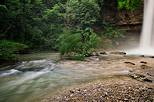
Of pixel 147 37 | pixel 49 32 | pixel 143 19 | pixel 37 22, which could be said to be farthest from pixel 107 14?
pixel 37 22

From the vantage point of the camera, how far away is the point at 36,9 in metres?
22.8

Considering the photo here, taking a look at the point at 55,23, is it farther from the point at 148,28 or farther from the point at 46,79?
the point at 46,79

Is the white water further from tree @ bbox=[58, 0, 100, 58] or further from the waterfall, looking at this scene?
tree @ bbox=[58, 0, 100, 58]

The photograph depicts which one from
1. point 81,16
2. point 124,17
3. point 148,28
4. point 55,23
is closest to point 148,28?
point 148,28

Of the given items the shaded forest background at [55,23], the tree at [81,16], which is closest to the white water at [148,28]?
the shaded forest background at [55,23]

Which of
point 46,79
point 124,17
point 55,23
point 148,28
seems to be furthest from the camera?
point 55,23

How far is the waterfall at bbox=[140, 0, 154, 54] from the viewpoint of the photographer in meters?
18.7

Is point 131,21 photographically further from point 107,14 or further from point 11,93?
point 11,93

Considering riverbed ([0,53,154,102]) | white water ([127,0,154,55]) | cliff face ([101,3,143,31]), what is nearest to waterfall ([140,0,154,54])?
white water ([127,0,154,55])

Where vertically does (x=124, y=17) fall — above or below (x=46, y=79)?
above

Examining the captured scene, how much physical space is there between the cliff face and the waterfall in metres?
1.00

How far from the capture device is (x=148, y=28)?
20.2 metres

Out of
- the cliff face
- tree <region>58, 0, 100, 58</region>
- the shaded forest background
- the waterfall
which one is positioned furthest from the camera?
tree <region>58, 0, 100, 58</region>

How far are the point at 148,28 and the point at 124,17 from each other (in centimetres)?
518
